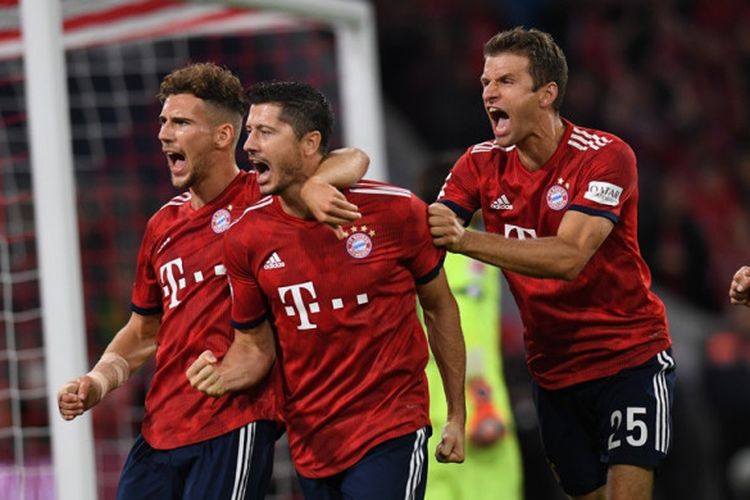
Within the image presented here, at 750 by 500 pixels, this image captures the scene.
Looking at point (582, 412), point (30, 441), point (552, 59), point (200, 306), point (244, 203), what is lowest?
point (30, 441)

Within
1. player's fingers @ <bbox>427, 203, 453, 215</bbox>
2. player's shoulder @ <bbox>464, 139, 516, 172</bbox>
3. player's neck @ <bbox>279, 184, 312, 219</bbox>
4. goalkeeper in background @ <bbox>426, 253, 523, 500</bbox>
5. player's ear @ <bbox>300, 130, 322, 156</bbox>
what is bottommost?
goalkeeper in background @ <bbox>426, 253, 523, 500</bbox>

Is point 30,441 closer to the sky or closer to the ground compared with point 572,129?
closer to the ground

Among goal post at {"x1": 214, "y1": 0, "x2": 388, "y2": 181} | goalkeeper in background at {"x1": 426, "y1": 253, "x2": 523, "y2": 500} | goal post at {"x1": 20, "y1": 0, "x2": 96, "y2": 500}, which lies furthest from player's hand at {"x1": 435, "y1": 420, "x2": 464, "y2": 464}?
goal post at {"x1": 214, "y1": 0, "x2": 388, "y2": 181}

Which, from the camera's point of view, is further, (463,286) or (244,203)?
(463,286)

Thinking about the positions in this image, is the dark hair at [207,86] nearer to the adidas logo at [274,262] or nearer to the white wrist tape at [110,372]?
the adidas logo at [274,262]

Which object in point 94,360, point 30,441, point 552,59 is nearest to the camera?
point 552,59

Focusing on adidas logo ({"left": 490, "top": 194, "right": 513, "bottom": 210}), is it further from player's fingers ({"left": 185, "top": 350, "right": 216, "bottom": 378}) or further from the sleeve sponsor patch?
player's fingers ({"left": 185, "top": 350, "right": 216, "bottom": 378})

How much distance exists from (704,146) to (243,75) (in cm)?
436

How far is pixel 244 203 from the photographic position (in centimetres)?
499

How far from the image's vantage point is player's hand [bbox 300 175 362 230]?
446cm

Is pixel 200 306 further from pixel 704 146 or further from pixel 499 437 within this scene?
pixel 704 146

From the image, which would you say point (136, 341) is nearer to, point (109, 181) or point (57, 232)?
point (57, 232)

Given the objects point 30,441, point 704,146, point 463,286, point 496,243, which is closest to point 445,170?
point 463,286

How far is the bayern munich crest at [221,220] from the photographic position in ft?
16.2
